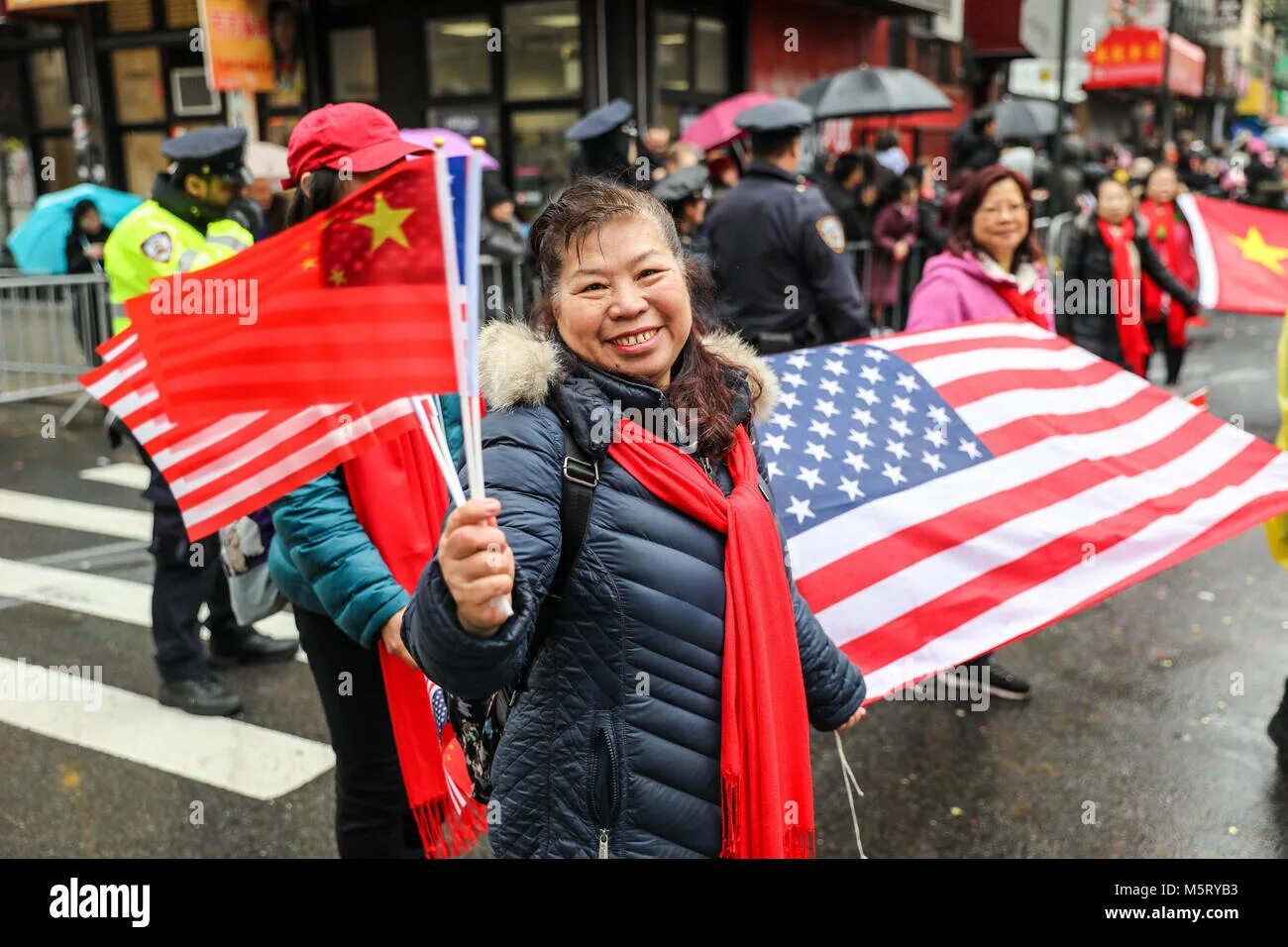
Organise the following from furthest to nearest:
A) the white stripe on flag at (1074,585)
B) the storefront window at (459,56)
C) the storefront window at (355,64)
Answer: the storefront window at (355,64)
the storefront window at (459,56)
the white stripe on flag at (1074,585)

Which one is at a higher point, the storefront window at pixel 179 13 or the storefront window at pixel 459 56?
the storefront window at pixel 179 13

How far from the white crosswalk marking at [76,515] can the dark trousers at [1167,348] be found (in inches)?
321

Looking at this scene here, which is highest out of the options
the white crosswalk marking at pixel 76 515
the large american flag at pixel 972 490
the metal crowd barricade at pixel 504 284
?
the large american flag at pixel 972 490

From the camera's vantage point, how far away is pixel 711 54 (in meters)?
16.1

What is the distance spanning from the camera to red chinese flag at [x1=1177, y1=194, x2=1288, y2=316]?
5410 millimetres

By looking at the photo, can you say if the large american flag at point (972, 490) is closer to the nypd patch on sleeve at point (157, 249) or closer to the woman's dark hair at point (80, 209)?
the nypd patch on sleeve at point (157, 249)

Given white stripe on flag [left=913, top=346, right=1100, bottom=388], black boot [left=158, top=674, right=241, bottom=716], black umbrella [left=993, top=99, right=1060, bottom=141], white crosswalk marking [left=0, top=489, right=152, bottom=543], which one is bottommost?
white crosswalk marking [left=0, top=489, right=152, bottom=543]

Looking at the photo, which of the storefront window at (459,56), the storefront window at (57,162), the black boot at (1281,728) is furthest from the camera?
the storefront window at (57,162)

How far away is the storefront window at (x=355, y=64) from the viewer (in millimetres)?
15859

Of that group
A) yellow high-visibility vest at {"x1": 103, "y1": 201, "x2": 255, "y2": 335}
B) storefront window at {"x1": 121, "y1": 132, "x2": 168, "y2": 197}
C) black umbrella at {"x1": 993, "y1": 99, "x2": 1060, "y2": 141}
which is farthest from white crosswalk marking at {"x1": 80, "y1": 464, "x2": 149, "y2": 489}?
black umbrella at {"x1": 993, "y1": 99, "x2": 1060, "y2": 141}

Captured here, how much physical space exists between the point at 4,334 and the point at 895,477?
38.5 feet

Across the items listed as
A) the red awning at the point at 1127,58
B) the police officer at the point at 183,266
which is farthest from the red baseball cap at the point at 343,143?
the red awning at the point at 1127,58

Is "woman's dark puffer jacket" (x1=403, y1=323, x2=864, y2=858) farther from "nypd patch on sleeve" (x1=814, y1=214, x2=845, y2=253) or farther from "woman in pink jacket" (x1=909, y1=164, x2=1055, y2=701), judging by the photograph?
"nypd patch on sleeve" (x1=814, y1=214, x2=845, y2=253)

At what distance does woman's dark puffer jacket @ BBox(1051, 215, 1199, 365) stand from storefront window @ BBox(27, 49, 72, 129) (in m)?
16.8
